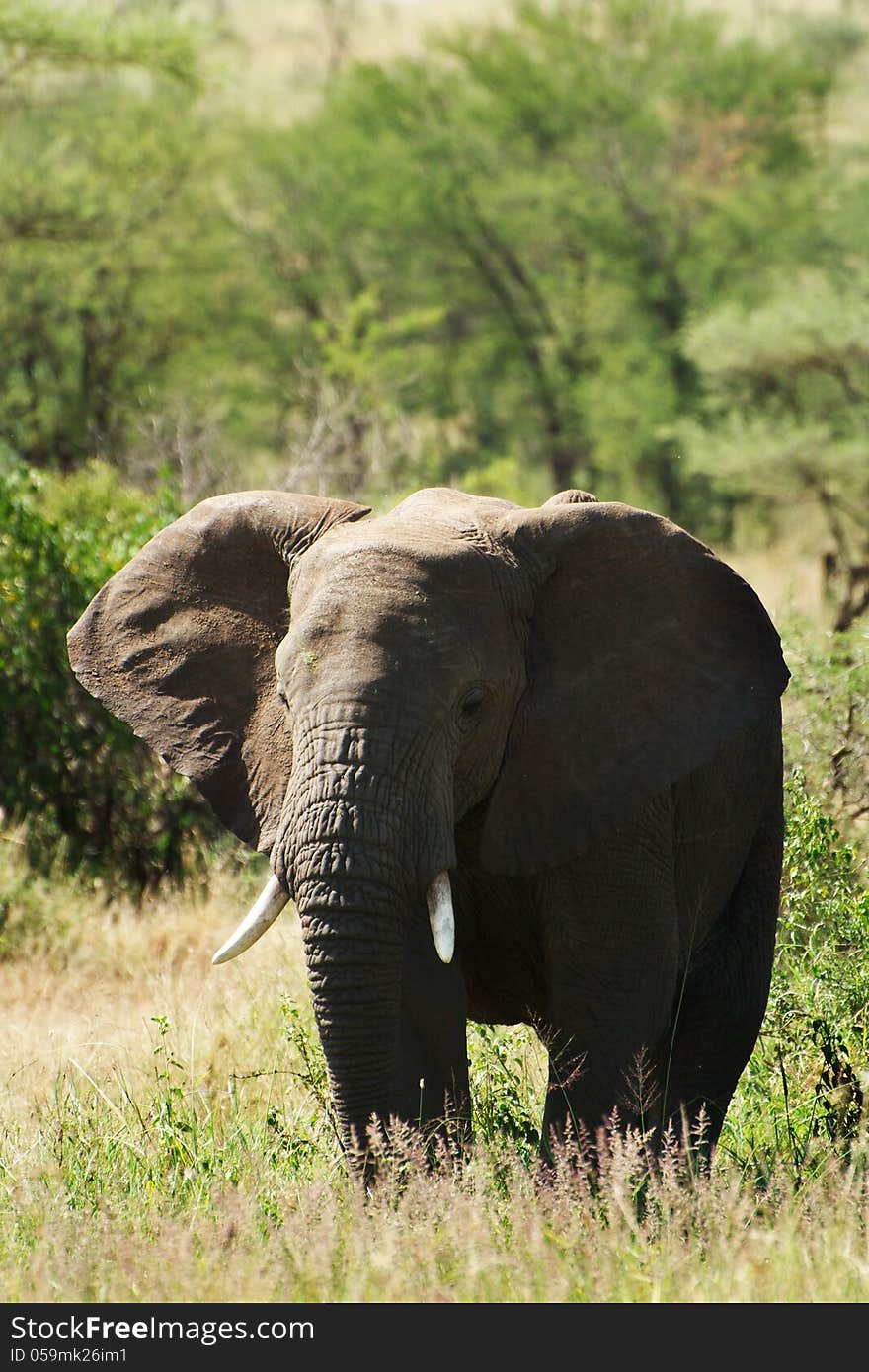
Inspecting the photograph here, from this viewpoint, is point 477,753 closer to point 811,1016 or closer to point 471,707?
point 471,707

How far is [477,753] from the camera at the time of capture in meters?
4.48

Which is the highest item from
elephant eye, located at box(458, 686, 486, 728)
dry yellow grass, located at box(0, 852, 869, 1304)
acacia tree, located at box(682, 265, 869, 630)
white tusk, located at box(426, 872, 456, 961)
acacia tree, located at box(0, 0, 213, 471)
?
acacia tree, located at box(0, 0, 213, 471)

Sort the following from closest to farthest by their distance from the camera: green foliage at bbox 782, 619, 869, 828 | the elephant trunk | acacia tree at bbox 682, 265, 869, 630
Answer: the elephant trunk < green foliage at bbox 782, 619, 869, 828 < acacia tree at bbox 682, 265, 869, 630

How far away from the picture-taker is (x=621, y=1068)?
15.3 feet

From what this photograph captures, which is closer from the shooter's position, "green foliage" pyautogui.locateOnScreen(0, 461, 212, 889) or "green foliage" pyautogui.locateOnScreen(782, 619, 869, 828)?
"green foliage" pyautogui.locateOnScreen(782, 619, 869, 828)

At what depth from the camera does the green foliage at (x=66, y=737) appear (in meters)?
8.93

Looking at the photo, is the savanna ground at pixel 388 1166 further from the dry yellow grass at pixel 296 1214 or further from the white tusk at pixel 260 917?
the white tusk at pixel 260 917

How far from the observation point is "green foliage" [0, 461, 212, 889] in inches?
352

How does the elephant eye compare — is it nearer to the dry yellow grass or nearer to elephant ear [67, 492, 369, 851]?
elephant ear [67, 492, 369, 851]

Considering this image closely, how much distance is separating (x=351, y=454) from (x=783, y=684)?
394 inches

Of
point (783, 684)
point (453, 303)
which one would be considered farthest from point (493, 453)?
point (783, 684)

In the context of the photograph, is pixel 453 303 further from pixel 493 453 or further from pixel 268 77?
pixel 268 77

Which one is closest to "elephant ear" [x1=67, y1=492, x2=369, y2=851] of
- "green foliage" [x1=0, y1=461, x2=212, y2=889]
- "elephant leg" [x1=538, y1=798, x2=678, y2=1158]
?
"elephant leg" [x1=538, y1=798, x2=678, y2=1158]

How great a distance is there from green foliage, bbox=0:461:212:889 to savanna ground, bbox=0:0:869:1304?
0.9 inches
